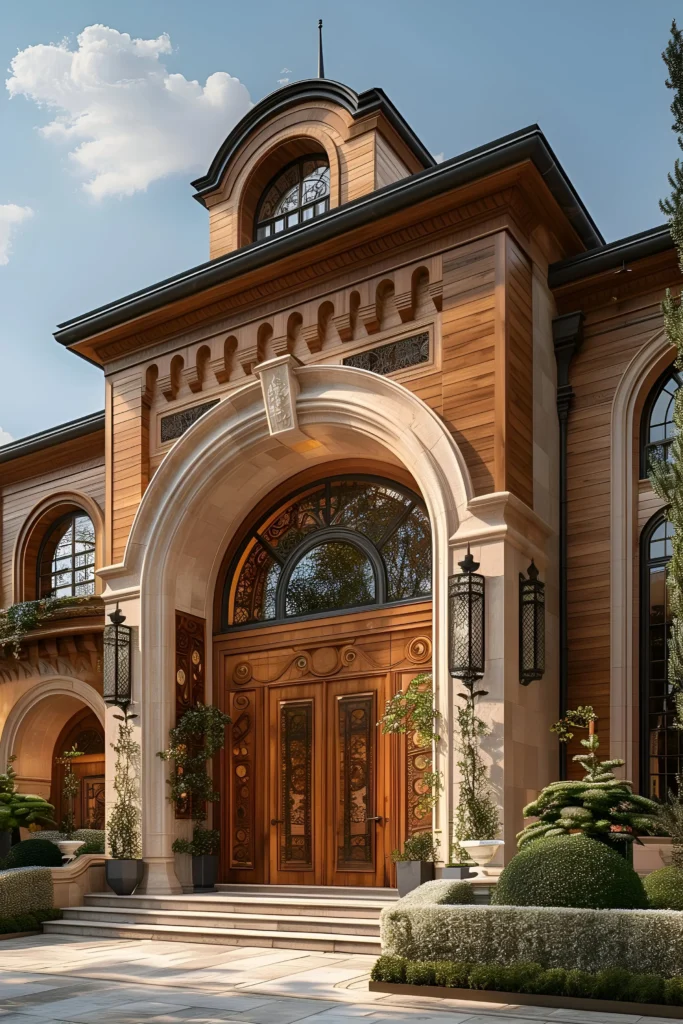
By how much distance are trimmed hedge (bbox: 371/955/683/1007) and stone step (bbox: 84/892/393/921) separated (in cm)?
218

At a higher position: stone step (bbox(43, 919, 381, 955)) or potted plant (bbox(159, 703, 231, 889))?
potted plant (bbox(159, 703, 231, 889))

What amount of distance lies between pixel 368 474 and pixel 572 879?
261 inches

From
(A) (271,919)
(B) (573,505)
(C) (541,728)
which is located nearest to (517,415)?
(B) (573,505)

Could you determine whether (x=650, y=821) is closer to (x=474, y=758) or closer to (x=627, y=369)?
(x=474, y=758)

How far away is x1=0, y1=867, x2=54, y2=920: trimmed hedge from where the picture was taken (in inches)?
475

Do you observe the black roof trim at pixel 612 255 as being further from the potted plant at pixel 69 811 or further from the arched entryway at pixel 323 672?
the potted plant at pixel 69 811

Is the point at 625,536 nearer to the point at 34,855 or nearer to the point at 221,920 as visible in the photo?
the point at 221,920

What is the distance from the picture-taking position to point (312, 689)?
13719mm

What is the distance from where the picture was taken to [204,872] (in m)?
13.5

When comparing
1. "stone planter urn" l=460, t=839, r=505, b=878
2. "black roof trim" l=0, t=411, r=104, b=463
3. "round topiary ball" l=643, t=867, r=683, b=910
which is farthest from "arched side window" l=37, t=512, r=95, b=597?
"round topiary ball" l=643, t=867, r=683, b=910

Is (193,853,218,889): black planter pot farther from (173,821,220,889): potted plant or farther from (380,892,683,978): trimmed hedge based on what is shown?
(380,892,683,978): trimmed hedge

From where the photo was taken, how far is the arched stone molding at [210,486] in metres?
12.5

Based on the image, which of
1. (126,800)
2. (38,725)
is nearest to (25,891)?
(126,800)

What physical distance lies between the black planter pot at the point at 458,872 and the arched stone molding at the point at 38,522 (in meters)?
10.0
